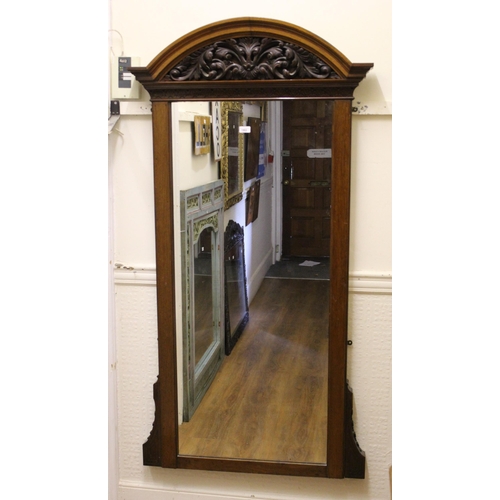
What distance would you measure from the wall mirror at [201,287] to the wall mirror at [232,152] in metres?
0.04

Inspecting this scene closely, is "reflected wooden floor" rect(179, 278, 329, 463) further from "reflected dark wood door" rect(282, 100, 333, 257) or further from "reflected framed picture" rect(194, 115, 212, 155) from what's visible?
"reflected framed picture" rect(194, 115, 212, 155)

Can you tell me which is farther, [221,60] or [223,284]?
[223,284]

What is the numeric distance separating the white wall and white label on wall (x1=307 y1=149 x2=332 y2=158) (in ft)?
0.34

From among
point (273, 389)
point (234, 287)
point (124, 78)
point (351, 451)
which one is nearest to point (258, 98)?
point (124, 78)

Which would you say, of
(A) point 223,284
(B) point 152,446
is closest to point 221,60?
(A) point 223,284

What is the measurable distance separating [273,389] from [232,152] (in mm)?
866

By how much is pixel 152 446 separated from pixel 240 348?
0.50 m

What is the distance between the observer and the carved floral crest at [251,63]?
2.11 meters

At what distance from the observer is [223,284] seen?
7.59 ft

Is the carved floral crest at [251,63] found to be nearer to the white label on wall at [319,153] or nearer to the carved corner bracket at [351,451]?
the white label on wall at [319,153]

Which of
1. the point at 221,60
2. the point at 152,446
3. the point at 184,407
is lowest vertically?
the point at 152,446

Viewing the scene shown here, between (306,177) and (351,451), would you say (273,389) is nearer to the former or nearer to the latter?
(351,451)
